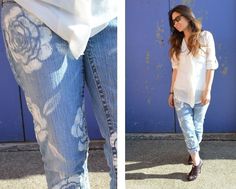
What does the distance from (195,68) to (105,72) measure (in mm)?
2324

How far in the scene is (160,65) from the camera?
437cm

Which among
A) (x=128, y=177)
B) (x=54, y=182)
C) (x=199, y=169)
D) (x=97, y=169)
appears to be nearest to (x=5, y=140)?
(x=97, y=169)

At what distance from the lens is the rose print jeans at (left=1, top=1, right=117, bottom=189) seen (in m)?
1.21

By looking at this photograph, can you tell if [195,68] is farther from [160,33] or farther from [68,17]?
[68,17]

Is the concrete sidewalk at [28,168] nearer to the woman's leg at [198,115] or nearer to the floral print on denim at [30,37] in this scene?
the woman's leg at [198,115]

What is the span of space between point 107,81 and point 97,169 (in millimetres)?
2714

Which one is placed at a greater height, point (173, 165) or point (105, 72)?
point (105, 72)

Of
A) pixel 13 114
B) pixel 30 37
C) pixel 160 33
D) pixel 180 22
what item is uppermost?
pixel 30 37

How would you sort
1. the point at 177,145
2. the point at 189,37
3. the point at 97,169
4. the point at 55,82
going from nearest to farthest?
1. the point at 55,82
2. the point at 189,37
3. the point at 97,169
4. the point at 177,145

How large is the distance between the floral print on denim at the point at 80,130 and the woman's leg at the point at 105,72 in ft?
0.23

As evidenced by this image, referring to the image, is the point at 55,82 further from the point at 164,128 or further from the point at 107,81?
the point at 164,128

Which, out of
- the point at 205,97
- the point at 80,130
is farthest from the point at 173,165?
the point at 80,130

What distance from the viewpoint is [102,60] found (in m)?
1.28

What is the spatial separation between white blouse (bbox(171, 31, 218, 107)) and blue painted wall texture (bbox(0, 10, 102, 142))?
1090mm
